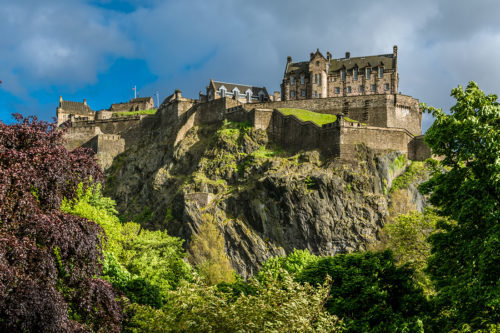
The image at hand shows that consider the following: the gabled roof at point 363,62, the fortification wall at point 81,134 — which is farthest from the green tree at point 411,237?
the fortification wall at point 81,134

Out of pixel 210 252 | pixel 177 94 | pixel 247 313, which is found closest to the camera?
pixel 247 313

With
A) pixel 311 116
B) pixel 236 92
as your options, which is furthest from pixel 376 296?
pixel 236 92

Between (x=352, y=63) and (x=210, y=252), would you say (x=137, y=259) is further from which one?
(x=352, y=63)

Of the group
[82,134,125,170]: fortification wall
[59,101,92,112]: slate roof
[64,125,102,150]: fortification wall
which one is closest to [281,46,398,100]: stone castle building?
[82,134,125,170]: fortification wall

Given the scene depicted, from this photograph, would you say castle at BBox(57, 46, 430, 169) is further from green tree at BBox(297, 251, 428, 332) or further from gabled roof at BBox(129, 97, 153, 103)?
green tree at BBox(297, 251, 428, 332)

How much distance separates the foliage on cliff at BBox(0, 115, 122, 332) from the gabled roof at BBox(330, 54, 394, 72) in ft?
209

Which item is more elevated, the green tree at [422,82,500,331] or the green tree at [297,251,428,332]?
the green tree at [422,82,500,331]

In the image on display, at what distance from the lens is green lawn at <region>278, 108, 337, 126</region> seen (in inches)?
2564

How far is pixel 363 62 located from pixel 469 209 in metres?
61.1

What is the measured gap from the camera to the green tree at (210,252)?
48.7 metres

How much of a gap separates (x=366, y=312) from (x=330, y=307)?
182 cm

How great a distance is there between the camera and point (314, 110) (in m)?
69.4

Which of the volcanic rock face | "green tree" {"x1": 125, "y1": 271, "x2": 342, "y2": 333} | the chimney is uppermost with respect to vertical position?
the chimney

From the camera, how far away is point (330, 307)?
26641mm
